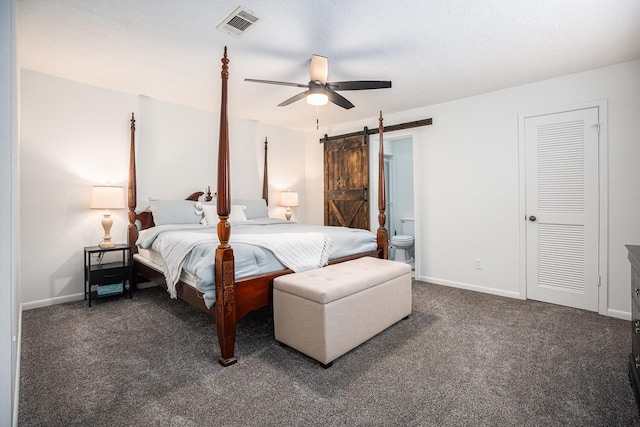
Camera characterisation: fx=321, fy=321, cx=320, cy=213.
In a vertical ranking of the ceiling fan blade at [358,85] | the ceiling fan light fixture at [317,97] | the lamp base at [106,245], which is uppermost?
the ceiling fan blade at [358,85]

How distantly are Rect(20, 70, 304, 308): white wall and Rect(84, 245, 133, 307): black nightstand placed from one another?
186 millimetres

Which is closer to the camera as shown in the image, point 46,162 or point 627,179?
point 627,179

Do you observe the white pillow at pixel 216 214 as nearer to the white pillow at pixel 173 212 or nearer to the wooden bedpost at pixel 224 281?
the white pillow at pixel 173 212

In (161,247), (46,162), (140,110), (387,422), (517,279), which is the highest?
(140,110)

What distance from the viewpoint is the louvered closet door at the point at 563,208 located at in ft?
10.4

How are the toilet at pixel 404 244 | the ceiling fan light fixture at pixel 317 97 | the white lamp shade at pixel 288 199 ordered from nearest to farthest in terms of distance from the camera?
1. the ceiling fan light fixture at pixel 317 97
2. the toilet at pixel 404 244
3. the white lamp shade at pixel 288 199

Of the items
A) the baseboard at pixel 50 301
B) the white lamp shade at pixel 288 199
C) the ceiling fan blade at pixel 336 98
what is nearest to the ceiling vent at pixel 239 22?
the ceiling fan blade at pixel 336 98

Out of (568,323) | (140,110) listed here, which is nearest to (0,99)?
(140,110)

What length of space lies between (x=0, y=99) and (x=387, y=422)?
2099 millimetres

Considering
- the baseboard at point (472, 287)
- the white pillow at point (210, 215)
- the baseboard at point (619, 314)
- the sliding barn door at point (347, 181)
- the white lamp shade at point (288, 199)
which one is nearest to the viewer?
the baseboard at point (619, 314)

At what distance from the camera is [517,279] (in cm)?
365

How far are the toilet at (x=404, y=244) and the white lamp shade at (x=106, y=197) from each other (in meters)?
3.72

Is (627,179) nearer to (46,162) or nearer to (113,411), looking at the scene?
(113,411)

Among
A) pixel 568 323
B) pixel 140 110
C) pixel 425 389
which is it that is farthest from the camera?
pixel 140 110
